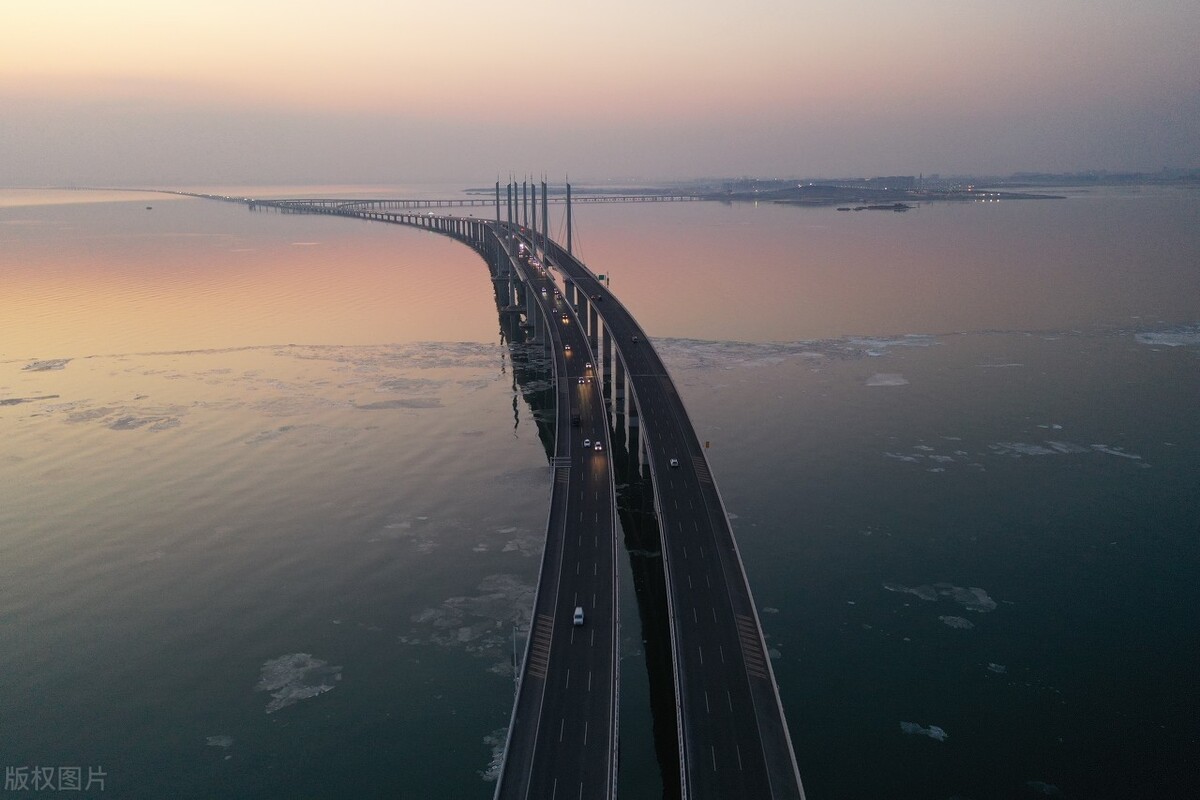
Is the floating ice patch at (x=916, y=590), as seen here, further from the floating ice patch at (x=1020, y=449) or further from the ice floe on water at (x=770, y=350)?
the ice floe on water at (x=770, y=350)

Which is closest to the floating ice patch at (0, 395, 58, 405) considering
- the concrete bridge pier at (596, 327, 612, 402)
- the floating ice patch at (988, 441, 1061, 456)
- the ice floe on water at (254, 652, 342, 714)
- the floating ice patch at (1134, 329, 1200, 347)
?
the concrete bridge pier at (596, 327, 612, 402)

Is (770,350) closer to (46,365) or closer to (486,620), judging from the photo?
(486,620)

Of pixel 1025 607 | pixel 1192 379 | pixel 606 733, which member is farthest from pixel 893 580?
pixel 1192 379

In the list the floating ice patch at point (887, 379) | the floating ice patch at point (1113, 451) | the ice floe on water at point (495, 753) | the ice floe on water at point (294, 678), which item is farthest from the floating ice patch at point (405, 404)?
the floating ice patch at point (1113, 451)

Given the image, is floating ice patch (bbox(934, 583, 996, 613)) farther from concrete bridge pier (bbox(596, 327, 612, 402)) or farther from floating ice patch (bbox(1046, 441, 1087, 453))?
concrete bridge pier (bbox(596, 327, 612, 402))

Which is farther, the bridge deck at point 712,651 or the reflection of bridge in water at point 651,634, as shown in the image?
the reflection of bridge in water at point 651,634
